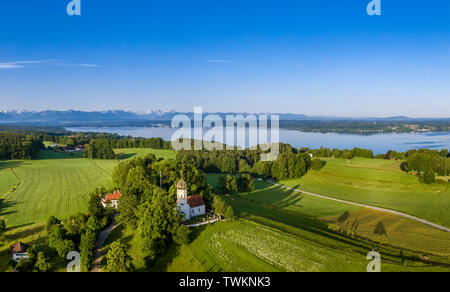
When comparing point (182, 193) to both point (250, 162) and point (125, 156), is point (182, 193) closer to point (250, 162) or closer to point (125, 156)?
point (250, 162)

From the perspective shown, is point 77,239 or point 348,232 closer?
point 77,239

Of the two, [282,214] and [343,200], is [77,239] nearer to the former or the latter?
[282,214]

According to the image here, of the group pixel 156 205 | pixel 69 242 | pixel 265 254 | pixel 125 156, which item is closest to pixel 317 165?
pixel 265 254

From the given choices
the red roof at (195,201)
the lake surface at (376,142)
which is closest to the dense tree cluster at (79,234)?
the red roof at (195,201)

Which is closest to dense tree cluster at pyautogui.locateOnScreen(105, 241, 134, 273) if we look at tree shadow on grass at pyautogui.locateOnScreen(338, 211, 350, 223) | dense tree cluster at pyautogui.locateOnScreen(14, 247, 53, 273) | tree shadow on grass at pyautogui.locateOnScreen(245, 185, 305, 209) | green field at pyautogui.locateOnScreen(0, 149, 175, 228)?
dense tree cluster at pyautogui.locateOnScreen(14, 247, 53, 273)

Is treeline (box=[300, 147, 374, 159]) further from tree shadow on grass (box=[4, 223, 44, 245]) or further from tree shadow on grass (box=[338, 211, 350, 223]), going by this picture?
tree shadow on grass (box=[4, 223, 44, 245])
